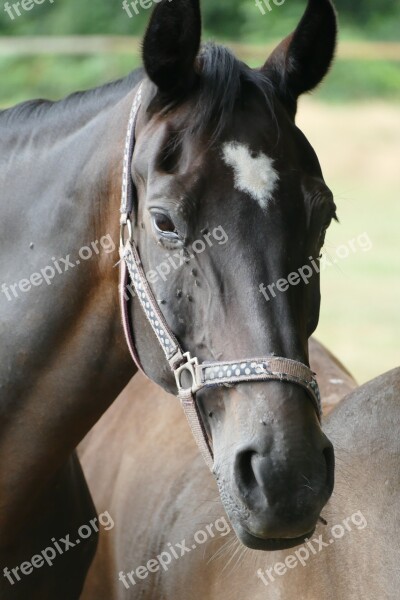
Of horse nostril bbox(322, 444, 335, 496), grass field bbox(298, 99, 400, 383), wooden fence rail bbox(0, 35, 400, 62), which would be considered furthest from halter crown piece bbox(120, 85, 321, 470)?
wooden fence rail bbox(0, 35, 400, 62)

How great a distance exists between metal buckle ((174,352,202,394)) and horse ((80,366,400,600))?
1.36ft

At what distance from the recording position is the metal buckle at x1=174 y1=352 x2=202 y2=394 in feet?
6.29

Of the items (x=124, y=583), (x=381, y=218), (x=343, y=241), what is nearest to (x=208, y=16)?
(x=381, y=218)

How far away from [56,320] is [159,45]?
0.68 m

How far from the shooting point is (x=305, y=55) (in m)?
2.15

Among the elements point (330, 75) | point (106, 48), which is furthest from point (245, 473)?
point (330, 75)

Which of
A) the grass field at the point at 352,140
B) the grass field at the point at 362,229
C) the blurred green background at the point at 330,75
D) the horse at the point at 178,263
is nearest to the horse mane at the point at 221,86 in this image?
the horse at the point at 178,263

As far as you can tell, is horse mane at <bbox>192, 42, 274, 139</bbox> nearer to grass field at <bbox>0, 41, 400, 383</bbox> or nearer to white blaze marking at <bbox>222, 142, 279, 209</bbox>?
white blaze marking at <bbox>222, 142, 279, 209</bbox>

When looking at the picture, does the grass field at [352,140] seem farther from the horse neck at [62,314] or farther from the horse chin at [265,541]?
the horse chin at [265,541]

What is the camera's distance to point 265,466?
174cm

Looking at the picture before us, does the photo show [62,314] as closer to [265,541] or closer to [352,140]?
[265,541]

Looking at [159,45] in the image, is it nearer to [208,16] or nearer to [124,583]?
[124,583]

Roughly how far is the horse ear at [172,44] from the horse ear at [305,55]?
229mm

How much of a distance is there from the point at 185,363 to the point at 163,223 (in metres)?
0.29
